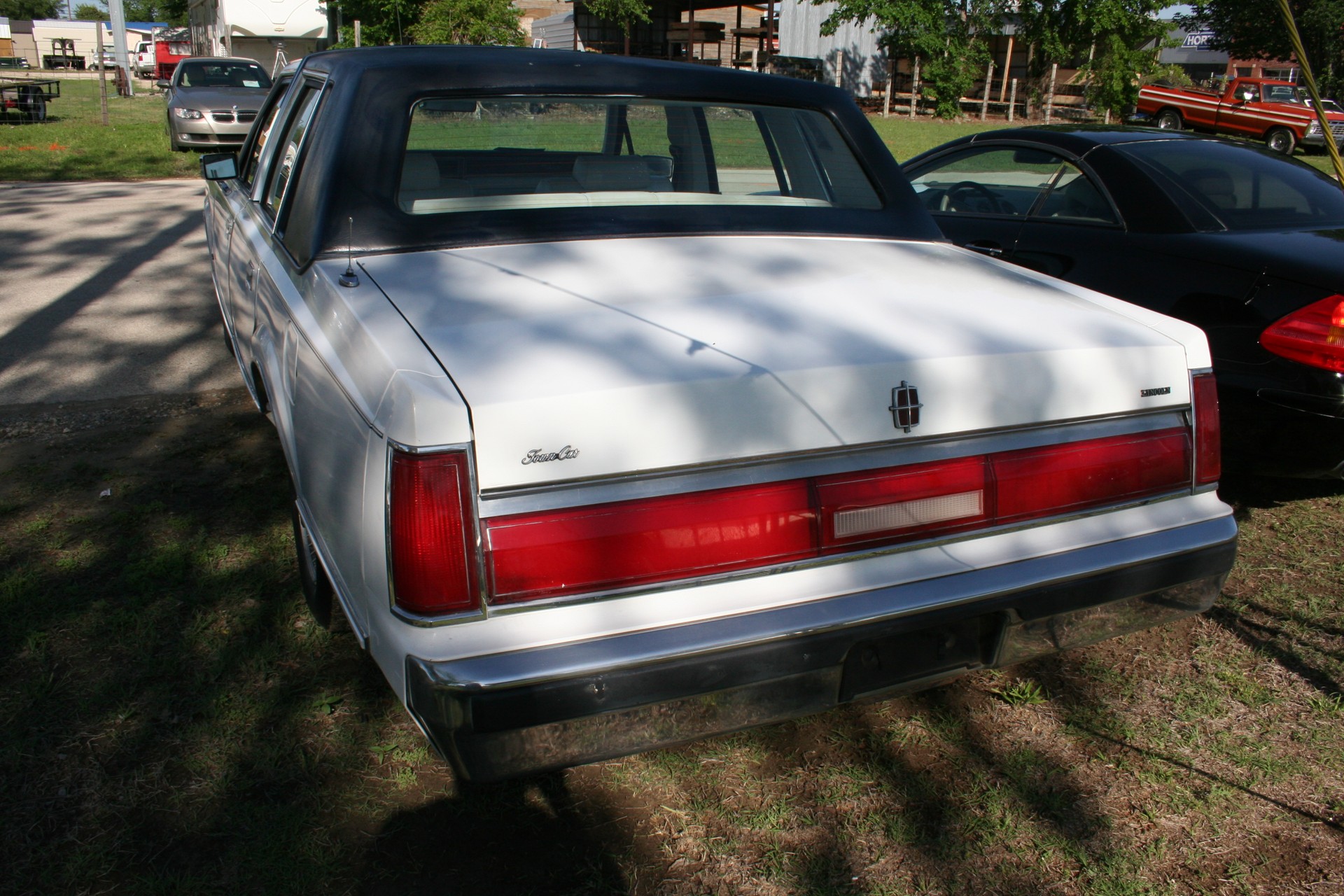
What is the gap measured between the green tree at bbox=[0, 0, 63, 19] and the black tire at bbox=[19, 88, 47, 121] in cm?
8602

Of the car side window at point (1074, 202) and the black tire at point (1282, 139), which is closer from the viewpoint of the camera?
the car side window at point (1074, 202)

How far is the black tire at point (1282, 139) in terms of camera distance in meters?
23.1

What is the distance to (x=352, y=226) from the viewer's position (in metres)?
2.52

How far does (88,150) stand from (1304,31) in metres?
41.3

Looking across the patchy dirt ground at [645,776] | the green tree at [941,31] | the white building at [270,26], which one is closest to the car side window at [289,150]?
the patchy dirt ground at [645,776]

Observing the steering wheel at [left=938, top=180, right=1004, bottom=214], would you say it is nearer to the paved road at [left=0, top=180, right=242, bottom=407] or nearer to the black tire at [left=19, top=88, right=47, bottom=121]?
the paved road at [left=0, top=180, right=242, bottom=407]

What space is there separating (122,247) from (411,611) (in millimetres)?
8291

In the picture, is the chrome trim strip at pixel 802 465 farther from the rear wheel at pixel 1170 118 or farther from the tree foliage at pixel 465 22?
the rear wheel at pixel 1170 118

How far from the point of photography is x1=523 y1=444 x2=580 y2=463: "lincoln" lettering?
171 cm

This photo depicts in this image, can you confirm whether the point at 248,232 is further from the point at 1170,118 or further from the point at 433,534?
the point at 1170,118

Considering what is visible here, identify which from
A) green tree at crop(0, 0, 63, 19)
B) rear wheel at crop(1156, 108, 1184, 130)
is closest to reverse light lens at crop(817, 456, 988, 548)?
rear wheel at crop(1156, 108, 1184, 130)

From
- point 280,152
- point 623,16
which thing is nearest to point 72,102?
point 623,16

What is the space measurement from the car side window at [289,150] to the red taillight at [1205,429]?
2.54m

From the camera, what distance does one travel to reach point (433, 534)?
68.2 inches
